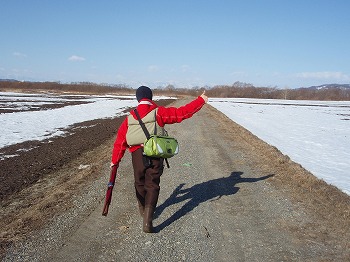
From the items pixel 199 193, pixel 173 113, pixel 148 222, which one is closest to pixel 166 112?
pixel 173 113

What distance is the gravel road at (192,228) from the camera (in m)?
4.19

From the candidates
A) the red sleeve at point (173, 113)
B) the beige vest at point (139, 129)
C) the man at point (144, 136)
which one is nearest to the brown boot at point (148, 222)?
the man at point (144, 136)

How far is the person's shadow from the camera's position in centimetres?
568

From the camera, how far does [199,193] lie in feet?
22.3

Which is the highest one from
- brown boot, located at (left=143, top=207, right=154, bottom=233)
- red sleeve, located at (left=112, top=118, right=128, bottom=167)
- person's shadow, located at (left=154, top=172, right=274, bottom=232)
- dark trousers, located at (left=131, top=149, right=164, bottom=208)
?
red sleeve, located at (left=112, top=118, right=128, bottom=167)

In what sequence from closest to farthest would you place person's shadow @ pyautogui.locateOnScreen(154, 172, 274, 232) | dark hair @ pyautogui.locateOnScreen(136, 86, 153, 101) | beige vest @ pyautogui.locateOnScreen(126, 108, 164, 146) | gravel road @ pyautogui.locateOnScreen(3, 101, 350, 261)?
gravel road @ pyautogui.locateOnScreen(3, 101, 350, 261)
beige vest @ pyautogui.locateOnScreen(126, 108, 164, 146)
dark hair @ pyautogui.locateOnScreen(136, 86, 153, 101)
person's shadow @ pyautogui.locateOnScreen(154, 172, 274, 232)

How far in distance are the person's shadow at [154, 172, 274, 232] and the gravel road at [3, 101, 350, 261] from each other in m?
0.02

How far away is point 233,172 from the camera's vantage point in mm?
8680

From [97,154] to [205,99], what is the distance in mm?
7186

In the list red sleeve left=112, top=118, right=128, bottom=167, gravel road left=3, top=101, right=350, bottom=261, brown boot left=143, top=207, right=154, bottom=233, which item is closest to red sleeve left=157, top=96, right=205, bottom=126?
red sleeve left=112, top=118, right=128, bottom=167

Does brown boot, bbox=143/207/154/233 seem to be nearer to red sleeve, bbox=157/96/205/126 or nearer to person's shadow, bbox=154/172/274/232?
person's shadow, bbox=154/172/274/232

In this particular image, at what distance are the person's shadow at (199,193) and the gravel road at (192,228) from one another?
0.02 meters

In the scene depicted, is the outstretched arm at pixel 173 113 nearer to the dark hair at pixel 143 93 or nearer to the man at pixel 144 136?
the man at pixel 144 136

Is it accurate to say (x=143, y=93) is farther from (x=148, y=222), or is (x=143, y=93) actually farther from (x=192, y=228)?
(x=192, y=228)
